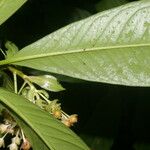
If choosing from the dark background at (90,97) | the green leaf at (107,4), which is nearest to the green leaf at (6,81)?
the dark background at (90,97)

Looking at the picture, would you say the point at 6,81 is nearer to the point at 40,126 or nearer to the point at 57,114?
the point at 57,114

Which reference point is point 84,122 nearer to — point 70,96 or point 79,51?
point 70,96

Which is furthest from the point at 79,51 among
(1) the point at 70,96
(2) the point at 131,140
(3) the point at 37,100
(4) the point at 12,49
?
(2) the point at 131,140

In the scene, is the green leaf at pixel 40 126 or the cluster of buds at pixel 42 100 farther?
the cluster of buds at pixel 42 100

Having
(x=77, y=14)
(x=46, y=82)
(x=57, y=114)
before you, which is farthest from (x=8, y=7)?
(x=77, y=14)

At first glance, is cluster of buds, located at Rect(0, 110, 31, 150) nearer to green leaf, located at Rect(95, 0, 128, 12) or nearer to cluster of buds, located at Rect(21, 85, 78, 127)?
cluster of buds, located at Rect(21, 85, 78, 127)

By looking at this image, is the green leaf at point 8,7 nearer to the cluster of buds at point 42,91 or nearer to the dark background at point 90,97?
the cluster of buds at point 42,91
